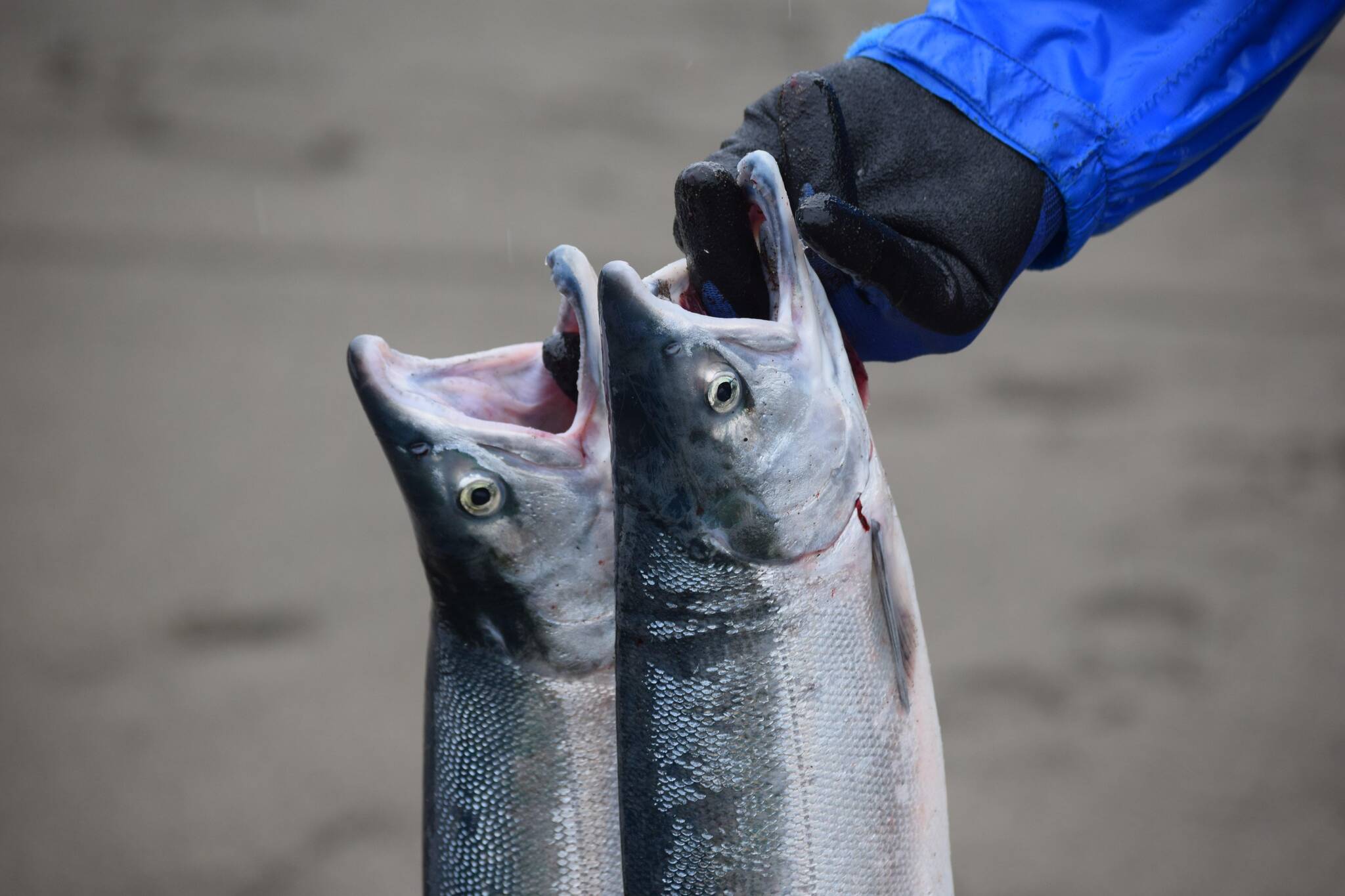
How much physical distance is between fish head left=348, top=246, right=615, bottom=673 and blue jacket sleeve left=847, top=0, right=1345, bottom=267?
1.46ft

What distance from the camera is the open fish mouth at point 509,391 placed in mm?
1105

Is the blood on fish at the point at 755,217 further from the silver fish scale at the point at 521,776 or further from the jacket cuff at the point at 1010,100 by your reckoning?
the silver fish scale at the point at 521,776

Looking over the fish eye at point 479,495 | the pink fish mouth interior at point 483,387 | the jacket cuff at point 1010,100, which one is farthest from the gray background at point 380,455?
the jacket cuff at point 1010,100

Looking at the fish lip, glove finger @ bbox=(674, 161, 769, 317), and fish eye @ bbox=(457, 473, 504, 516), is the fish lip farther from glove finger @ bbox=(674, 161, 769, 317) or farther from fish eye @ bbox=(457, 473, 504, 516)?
fish eye @ bbox=(457, 473, 504, 516)

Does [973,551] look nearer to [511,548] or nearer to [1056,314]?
[1056,314]

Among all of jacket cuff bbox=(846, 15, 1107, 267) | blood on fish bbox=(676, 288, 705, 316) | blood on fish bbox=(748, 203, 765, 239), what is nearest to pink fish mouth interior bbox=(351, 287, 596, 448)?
blood on fish bbox=(676, 288, 705, 316)

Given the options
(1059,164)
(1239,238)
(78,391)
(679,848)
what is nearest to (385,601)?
(78,391)

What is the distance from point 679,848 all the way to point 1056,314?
8.75ft

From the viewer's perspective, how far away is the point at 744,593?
1.03m

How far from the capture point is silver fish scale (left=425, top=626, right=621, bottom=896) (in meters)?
1.18

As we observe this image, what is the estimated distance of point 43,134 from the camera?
260 centimetres

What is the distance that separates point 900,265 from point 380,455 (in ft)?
6.84

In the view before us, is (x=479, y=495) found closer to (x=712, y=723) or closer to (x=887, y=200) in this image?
(x=712, y=723)

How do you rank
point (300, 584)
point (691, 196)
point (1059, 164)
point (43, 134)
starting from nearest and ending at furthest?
point (691, 196) < point (1059, 164) < point (43, 134) < point (300, 584)
